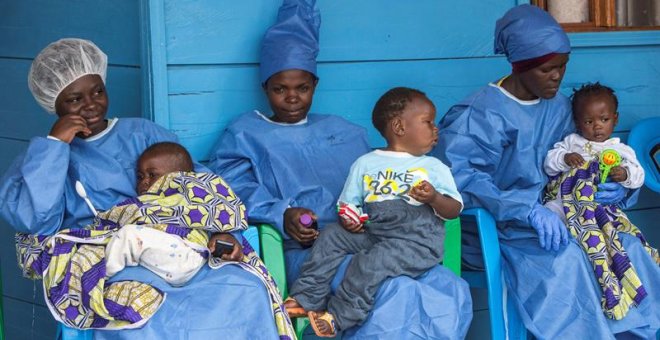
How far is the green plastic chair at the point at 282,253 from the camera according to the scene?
376cm

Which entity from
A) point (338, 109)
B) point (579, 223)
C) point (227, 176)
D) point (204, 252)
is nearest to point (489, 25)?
point (338, 109)

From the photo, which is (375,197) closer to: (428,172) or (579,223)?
(428,172)

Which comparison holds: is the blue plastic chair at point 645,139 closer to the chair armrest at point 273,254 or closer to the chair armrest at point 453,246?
the chair armrest at point 453,246

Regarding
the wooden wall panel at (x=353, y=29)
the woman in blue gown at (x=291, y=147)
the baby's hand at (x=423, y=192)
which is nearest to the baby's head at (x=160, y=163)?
the woman in blue gown at (x=291, y=147)

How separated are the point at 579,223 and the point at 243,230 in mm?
1208

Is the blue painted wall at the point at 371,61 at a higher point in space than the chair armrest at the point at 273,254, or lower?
higher

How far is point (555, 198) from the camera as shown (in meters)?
4.21

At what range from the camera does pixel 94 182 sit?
3.74m

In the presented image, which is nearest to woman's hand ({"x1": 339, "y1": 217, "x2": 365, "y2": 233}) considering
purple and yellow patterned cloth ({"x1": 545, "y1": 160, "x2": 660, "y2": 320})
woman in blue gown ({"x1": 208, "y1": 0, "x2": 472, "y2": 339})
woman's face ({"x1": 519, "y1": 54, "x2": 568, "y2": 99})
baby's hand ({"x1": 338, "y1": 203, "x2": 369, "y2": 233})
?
baby's hand ({"x1": 338, "y1": 203, "x2": 369, "y2": 233})

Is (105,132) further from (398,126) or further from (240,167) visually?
(398,126)

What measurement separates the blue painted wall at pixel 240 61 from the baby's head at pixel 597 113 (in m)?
0.56

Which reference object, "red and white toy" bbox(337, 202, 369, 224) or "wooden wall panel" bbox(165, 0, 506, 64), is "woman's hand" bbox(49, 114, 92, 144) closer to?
"wooden wall panel" bbox(165, 0, 506, 64)

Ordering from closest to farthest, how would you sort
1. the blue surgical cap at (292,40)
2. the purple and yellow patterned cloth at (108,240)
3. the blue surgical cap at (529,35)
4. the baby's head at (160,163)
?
the purple and yellow patterned cloth at (108,240)
the baby's head at (160,163)
the blue surgical cap at (292,40)
the blue surgical cap at (529,35)

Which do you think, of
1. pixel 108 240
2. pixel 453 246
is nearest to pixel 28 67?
pixel 108 240
